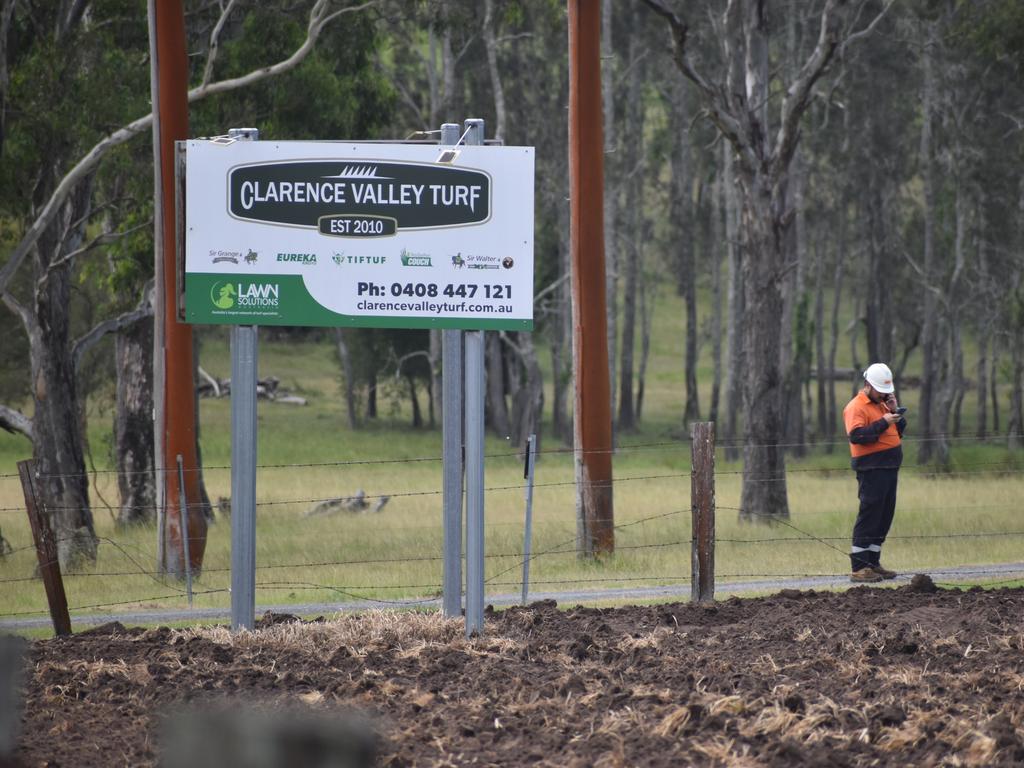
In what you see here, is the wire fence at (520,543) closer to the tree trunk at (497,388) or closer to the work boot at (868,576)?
the work boot at (868,576)

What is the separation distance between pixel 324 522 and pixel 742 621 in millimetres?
11867

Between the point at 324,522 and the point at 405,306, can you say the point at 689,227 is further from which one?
the point at 405,306

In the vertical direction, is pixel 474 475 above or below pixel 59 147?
below

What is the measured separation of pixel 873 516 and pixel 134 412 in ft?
39.2

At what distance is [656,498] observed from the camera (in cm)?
2272

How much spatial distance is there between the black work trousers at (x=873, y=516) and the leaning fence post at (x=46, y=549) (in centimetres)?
648

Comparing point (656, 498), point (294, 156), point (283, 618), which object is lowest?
point (656, 498)

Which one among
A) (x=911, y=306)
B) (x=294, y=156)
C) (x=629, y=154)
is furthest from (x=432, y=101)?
(x=294, y=156)

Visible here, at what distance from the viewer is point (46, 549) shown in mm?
9969

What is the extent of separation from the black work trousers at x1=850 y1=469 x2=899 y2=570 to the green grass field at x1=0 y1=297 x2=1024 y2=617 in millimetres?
246

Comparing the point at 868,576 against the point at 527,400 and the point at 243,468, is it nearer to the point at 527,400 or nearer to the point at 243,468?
the point at 243,468

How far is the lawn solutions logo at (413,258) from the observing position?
30.3 ft

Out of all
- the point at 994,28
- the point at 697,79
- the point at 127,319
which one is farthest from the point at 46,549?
the point at 994,28

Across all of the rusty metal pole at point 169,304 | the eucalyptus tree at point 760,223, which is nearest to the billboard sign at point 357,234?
the rusty metal pole at point 169,304
